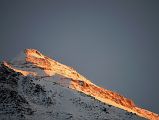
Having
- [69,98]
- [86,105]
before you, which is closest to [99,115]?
[86,105]

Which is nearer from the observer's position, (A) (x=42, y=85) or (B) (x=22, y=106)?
(B) (x=22, y=106)

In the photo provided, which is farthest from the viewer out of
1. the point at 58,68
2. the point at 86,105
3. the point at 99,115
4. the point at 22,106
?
the point at 58,68

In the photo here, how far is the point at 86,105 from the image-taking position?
75.2m

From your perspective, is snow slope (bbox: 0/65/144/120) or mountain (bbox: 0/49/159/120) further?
mountain (bbox: 0/49/159/120)

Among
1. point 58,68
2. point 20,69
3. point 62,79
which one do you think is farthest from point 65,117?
point 58,68

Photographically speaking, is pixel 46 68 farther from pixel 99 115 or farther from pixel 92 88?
pixel 99 115

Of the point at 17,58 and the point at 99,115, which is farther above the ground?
the point at 17,58

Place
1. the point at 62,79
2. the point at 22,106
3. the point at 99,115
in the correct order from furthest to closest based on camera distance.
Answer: the point at 62,79 → the point at 99,115 → the point at 22,106

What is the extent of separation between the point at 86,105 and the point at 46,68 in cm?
3247

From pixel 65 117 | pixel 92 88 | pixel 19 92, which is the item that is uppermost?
pixel 92 88

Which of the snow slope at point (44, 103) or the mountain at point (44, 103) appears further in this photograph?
the mountain at point (44, 103)

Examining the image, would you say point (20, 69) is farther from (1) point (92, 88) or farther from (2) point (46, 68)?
(1) point (92, 88)

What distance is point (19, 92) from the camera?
71500 mm

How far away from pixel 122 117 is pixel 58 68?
147ft
